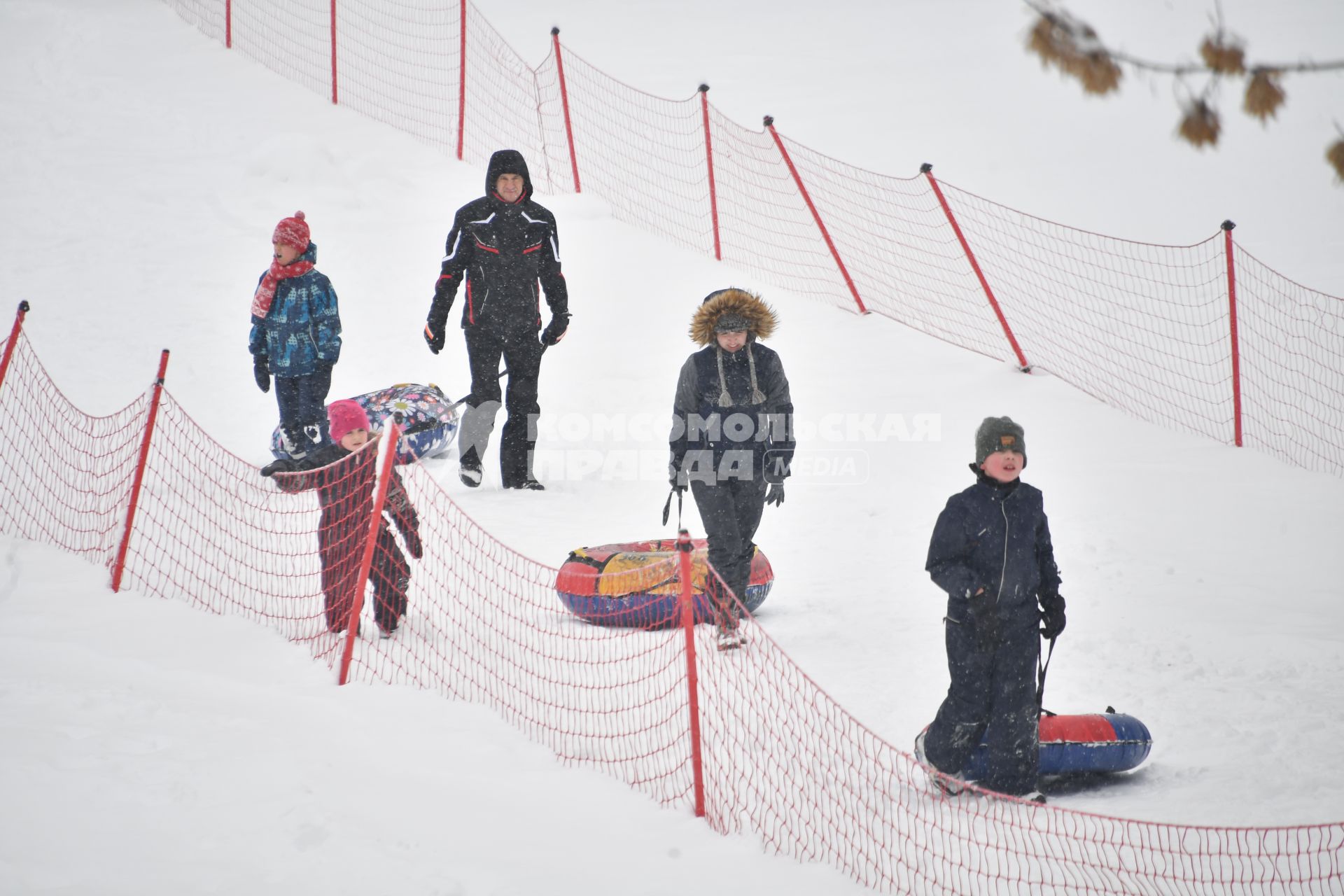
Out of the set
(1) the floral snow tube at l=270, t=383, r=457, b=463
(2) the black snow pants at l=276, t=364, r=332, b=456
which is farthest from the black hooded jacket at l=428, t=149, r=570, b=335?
(1) the floral snow tube at l=270, t=383, r=457, b=463

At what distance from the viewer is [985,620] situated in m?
4.33

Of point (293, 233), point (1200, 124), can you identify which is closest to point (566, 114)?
point (293, 233)

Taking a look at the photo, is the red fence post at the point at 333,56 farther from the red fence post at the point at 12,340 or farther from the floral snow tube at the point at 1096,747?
the floral snow tube at the point at 1096,747

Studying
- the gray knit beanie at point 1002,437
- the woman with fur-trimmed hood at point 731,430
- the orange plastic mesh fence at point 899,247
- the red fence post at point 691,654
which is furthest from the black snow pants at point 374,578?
the orange plastic mesh fence at point 899,247

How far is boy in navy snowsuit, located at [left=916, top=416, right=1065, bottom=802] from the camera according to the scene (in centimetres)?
432

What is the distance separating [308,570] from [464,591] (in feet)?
2.71

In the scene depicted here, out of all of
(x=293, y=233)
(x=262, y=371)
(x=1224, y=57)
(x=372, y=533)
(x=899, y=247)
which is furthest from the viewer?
(x=899, y=247)

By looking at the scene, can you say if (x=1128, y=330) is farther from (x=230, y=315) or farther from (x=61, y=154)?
(x=61, y=154)

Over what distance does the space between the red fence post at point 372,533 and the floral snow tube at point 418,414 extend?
325 cm

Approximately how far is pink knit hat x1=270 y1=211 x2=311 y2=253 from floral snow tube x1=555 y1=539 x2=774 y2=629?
2.65 metres

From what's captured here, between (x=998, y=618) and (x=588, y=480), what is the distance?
457cm

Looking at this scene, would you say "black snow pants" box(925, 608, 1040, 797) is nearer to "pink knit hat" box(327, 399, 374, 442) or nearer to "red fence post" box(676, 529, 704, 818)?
"red fence post" box(676, 529, 704, 818)

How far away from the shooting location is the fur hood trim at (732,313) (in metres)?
5.54

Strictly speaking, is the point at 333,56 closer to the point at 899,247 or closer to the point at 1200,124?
the point at 899,247
